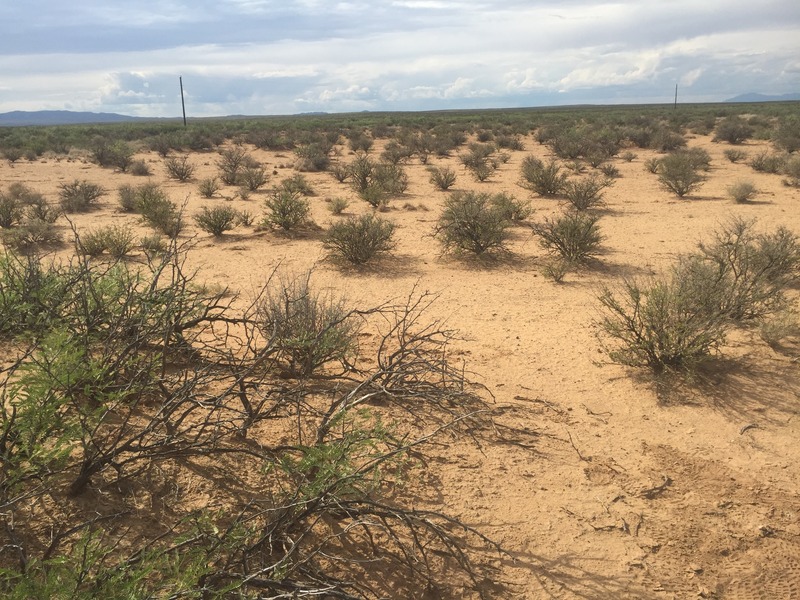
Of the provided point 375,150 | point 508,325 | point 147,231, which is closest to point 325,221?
point 147,231

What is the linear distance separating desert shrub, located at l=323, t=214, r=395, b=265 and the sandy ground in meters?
0.49

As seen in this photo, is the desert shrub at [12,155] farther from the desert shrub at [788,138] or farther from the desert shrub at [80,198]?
the desert shrub at [788,138]

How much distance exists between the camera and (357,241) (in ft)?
34.3

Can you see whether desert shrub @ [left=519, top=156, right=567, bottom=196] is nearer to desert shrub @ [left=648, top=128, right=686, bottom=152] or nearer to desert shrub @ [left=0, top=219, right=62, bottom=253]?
desert shrub @ [left=0, top=219, right=62, bottom=253]

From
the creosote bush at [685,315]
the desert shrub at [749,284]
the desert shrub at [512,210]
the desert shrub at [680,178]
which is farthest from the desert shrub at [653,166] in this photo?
the creosote bush at [685,315]

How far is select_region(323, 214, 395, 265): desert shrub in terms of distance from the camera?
34.2ft

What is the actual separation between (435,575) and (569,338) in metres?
4.33

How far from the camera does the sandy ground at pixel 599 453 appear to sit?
3.47 metres

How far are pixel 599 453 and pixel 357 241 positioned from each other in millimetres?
6660

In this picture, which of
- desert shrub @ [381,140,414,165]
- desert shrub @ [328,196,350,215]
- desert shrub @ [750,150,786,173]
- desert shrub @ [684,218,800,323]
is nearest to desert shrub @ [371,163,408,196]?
desert shrub @ [328,196,350,215]

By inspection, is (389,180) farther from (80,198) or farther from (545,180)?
(80,198)

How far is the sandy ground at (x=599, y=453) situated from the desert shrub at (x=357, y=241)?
0.49m

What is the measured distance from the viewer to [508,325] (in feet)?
24.8

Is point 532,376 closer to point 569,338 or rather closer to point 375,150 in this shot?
point 569,338
